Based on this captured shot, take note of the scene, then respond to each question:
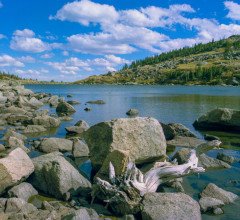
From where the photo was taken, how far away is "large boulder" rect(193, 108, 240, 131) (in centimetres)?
4069

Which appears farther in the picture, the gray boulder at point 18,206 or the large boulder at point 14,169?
the large boulder at point 14,169

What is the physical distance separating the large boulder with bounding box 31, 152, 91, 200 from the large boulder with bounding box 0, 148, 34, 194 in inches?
24.6

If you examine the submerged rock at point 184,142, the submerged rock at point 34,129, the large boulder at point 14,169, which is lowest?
the submerged rock at point 184,142

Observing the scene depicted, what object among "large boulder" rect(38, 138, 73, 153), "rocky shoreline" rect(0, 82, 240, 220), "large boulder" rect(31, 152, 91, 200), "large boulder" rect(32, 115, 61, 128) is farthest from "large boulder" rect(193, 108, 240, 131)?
"large boulder" rect(31, 152, 91, 200)

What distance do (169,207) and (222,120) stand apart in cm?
2772

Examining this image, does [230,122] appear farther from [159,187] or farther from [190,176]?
[159,187]

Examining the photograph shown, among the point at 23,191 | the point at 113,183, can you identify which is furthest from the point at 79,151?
the point at 113,183

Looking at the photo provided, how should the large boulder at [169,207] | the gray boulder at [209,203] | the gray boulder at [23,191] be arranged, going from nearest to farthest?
the large boulder at [169,207] → the gray boulder at [209,203] → the gray boulder at [23,191]

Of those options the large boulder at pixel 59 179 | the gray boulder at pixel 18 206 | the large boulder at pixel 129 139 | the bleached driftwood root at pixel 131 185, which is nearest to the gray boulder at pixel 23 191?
the large boulder at pixel 59 179

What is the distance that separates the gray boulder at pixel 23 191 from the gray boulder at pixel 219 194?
9181 mm

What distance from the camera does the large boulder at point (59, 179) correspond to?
1873 centimetres

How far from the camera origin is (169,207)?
51.5 feet

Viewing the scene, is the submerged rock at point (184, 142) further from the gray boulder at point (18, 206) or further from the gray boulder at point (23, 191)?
the gray boulder at point (18, 206)

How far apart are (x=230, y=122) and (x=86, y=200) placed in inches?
1063
